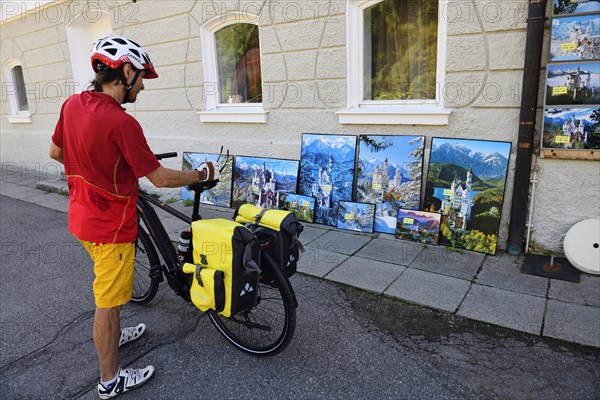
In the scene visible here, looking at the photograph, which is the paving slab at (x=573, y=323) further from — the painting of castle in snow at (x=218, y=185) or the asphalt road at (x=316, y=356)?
the painting of castle in snow at (x=218, y=185)

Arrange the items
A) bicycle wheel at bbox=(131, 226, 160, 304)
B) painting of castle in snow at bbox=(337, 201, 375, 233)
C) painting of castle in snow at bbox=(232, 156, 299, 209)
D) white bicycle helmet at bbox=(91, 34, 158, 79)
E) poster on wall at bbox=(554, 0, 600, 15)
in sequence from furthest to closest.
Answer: painting of castle in snow at bbox=(232, 156, 299, 209) < painting of castle in snow at bbox=(337, 201, 375, 233) < poster on wall at bbox=(554, 0, 600, 15) < bicycle wheel at bbox=(131, 226, 160, 304) < white bicycle helmet at bbox=(91, 34, 158, 79)

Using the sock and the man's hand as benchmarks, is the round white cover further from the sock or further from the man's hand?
the sock

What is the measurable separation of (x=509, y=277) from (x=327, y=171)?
2.32 metres

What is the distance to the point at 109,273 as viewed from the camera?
2.36m

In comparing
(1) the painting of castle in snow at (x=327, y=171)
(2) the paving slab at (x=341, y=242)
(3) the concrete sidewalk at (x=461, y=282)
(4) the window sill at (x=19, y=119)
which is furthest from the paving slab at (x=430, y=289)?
(4) the window sill at (x=19, y=119)

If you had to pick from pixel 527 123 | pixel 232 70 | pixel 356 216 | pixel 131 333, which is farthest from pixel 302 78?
pixel 131 333

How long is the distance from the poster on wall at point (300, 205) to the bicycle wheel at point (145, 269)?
2.23m

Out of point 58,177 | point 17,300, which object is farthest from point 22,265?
point 58,177

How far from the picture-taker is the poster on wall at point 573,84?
3562 millimetres

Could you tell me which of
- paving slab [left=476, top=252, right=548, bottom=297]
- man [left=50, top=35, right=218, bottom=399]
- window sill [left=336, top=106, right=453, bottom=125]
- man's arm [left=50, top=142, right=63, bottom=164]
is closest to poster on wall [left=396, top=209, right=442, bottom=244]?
paving slab [left=476, top=252, right=548, bottom=297]

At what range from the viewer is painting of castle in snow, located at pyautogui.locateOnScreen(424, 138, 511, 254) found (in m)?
4.15

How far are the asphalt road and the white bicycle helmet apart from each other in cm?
186

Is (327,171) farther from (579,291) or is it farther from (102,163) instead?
(102,163)

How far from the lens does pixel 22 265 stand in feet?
14.7
